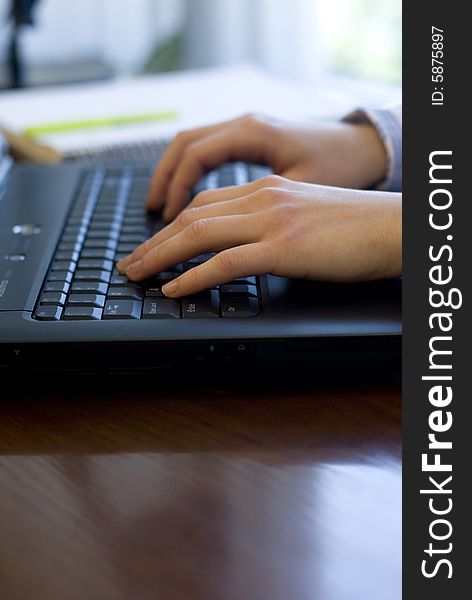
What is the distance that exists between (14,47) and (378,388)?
118cm

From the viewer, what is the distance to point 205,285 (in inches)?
22.3

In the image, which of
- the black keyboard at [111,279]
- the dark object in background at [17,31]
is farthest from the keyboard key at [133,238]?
the dark object in background at [17,31]

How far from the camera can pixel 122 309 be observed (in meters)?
0.55

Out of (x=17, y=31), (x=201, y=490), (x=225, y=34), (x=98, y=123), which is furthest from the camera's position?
(x=225, y=34)

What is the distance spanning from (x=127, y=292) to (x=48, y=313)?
0.19ft

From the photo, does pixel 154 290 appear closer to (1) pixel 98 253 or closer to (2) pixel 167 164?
(1) pixel 98 253

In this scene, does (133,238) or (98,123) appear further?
(98,123)

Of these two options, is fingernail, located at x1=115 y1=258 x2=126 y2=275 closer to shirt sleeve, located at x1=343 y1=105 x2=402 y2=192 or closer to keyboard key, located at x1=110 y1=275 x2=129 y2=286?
keyboard key, located at x1=110 y1=275 x2=129 y2=286

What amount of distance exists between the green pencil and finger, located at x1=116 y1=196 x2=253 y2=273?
0.47 m

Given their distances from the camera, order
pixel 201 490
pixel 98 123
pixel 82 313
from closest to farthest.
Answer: pixel 201 490 < pixel 82 313 < pixel 98 123

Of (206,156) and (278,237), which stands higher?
(206,156)

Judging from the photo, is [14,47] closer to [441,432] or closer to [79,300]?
[79,300]

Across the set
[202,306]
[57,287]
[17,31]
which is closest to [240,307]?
[202,306]

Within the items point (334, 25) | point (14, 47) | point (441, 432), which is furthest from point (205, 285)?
point (334, 25)
